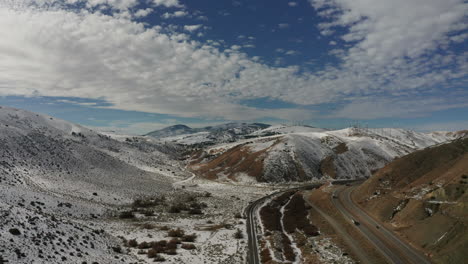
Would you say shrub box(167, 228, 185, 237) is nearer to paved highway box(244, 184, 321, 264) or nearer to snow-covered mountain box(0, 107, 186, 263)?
snow-covered mountain box(0, 107, 186, 263)

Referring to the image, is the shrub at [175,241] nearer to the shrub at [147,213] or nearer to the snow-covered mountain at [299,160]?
the shrub at [147,213]

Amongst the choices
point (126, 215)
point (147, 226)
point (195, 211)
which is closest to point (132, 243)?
point (147, 226)

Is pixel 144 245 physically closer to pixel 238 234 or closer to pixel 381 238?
pixel 238 234

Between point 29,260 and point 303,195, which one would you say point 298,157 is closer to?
point 303,195

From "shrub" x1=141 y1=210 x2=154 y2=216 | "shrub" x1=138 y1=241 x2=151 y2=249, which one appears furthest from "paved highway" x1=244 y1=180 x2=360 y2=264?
"shrub" x1=141 y1=210 x2=154 y2=216

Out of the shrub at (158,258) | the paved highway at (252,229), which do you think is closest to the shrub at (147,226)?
the shrub at (158,258)

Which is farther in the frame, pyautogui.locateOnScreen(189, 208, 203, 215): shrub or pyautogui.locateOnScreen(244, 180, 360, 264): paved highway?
pyautogui.locateOnScreen(189, 208, 203, 215): shrub

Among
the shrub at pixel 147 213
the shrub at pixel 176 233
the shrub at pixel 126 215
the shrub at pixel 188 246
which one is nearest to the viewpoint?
the shrub at pixel 188 246
